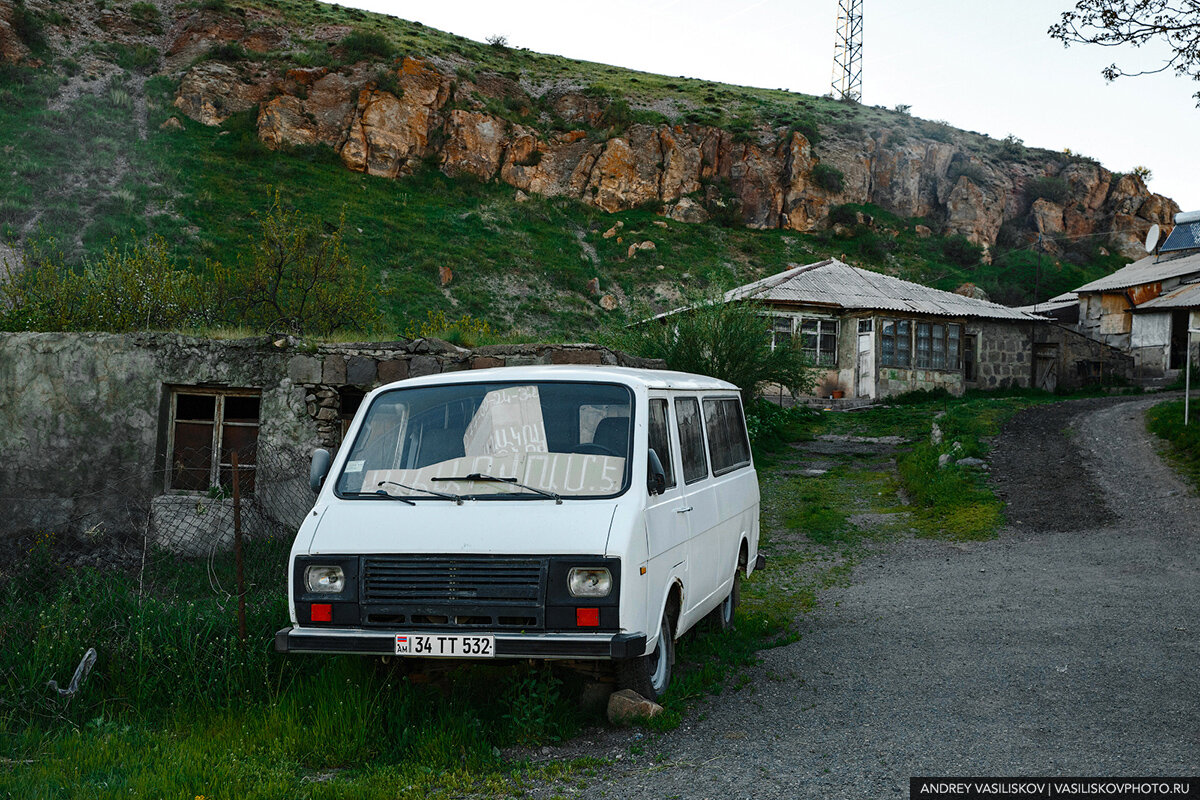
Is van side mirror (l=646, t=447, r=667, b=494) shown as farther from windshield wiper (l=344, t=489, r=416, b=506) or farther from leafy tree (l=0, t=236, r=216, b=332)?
leafy tree (l=0, t=236, r=216, b=332)

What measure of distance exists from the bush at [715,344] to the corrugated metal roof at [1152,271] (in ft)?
77.7

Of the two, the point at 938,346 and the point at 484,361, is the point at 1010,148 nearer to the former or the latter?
the point at 938,346

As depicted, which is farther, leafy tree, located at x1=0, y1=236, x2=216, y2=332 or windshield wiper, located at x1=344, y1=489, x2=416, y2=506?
leafy tree, located at x1=0, y1=236, x2=216, y2=332

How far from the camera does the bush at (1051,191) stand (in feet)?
208

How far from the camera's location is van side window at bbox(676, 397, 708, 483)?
18.8ft

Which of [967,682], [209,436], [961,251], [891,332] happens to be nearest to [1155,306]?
[891,332]

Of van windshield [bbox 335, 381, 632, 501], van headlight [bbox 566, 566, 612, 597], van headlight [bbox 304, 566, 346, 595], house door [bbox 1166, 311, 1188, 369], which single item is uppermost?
house door [bbox 1166, 311, 1188, 369]

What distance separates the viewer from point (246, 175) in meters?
43.1

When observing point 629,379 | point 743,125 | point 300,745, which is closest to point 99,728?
point 300,745

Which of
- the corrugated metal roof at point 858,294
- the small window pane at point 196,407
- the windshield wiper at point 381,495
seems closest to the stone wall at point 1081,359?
the corrugated metal roof at point 858,294

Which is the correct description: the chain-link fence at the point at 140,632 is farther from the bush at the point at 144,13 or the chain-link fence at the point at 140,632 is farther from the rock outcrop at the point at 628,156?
the bush at the point at 144,13

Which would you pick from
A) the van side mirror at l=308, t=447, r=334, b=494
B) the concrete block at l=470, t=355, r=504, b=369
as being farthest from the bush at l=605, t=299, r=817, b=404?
the van side mirror at l=308, t=447, r=334, b=494

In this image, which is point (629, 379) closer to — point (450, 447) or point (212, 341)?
point (450, 447)

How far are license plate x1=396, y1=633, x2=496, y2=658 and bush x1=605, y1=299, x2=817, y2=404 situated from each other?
44.8 feet
